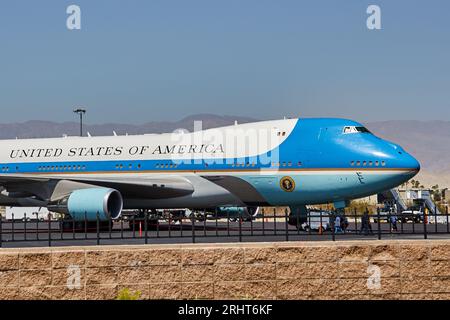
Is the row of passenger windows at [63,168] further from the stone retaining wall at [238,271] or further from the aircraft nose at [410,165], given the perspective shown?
the stone retaining wall at [238,271]

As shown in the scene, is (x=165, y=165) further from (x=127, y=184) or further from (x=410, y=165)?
(x=410, y=165)

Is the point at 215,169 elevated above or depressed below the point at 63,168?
below

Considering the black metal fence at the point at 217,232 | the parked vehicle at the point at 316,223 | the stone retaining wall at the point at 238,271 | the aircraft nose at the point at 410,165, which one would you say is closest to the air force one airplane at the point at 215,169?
the aircraft nose at the point at 410,165

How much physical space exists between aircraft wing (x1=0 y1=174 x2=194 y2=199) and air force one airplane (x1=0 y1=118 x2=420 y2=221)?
4 cm

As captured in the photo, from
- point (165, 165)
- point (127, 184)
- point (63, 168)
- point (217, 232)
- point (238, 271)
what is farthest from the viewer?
point (63, 168)

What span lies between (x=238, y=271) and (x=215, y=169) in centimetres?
1724

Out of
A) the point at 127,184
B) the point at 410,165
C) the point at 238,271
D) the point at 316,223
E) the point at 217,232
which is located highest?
the point at 410,165

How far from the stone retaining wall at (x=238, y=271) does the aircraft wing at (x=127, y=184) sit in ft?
58.5

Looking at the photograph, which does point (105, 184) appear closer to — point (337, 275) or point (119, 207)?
point (119, 207)

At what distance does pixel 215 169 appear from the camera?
110 ft

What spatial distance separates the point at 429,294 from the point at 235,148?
17802mm

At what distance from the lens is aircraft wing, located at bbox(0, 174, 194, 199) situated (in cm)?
3447

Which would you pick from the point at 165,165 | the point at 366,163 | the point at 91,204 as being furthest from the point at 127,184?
the point at 366,163

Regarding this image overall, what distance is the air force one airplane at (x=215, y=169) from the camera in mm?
30484
